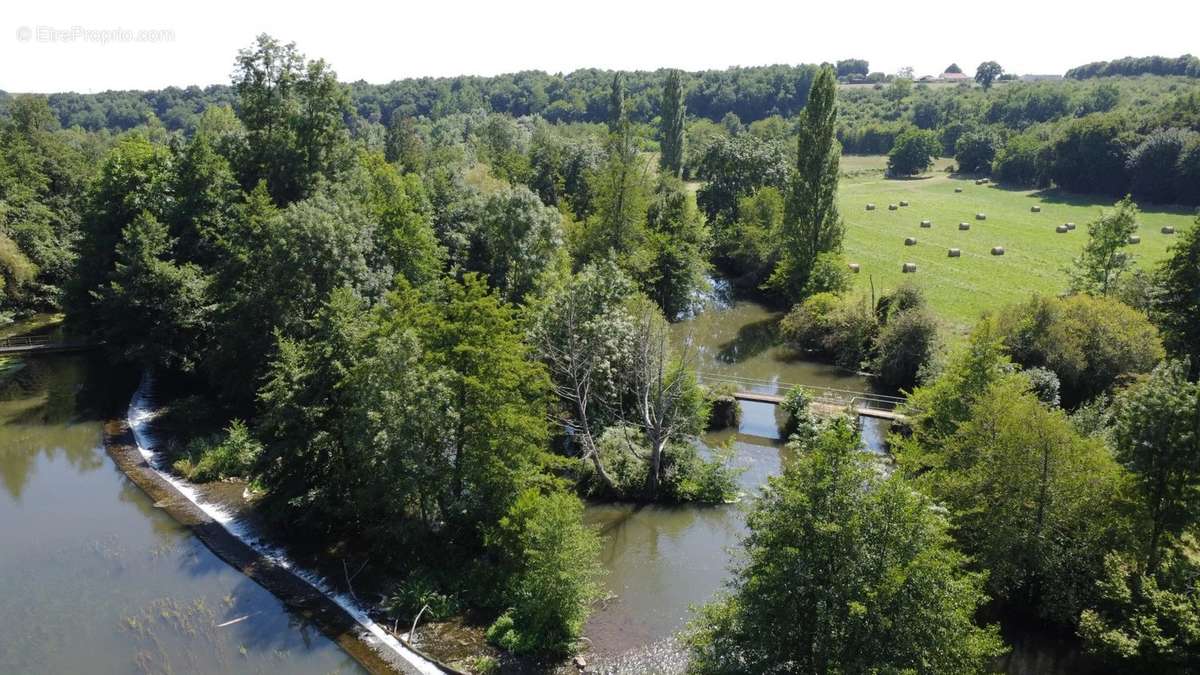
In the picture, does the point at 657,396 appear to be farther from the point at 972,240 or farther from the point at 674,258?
the point at 972,240

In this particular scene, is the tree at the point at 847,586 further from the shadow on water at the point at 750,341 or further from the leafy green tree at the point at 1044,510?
the shadow on water at the point at 750,341

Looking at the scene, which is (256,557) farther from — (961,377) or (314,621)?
(961,377)

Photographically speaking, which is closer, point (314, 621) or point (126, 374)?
point (314, 621)

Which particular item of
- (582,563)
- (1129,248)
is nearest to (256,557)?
(582,563)

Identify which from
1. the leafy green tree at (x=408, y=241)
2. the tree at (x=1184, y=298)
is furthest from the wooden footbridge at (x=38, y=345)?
the tree at (x=1184, y=298)

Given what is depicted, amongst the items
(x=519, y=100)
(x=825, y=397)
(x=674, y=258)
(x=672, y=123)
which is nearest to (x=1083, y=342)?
(x=825, y=397)

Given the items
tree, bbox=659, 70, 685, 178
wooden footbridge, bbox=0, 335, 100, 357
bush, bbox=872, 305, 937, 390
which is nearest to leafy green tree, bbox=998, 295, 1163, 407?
bush, bbox=872, 305, 937, 390
